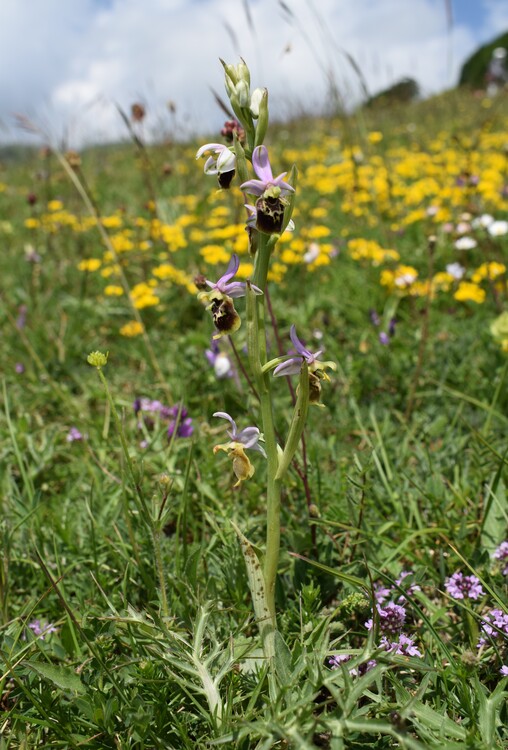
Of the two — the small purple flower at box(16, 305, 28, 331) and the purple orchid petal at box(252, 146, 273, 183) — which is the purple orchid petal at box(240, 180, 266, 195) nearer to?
the purple orchid petal at box(252, 146, 273, 183)

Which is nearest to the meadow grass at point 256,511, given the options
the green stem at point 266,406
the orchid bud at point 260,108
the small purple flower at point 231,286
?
the green stem at point 266,406

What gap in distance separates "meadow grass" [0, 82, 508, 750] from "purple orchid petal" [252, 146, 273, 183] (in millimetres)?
635

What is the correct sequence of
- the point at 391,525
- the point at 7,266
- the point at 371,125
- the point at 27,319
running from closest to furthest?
the point at 391,525 < the point at 27,319 < the point at 7,266 < the point at 371,125

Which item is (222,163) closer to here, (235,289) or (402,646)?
(235,289)

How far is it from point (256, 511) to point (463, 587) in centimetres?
81

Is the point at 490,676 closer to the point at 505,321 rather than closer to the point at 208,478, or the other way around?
the point at 208,478

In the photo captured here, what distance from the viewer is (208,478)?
2.22 m

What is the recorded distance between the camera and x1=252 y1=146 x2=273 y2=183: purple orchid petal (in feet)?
4.27

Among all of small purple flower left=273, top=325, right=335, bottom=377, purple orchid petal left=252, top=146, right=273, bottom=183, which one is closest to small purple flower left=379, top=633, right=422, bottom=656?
small purple flower left=273, top=325, right=335, bottom=377

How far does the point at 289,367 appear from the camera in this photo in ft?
4.57

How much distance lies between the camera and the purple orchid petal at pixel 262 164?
1.30 metres

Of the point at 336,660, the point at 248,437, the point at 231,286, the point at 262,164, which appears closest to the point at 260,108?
the point at 262,164

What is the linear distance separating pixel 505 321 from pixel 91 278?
3.52 m

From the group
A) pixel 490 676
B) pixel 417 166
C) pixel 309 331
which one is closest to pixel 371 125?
pixel 417 166
